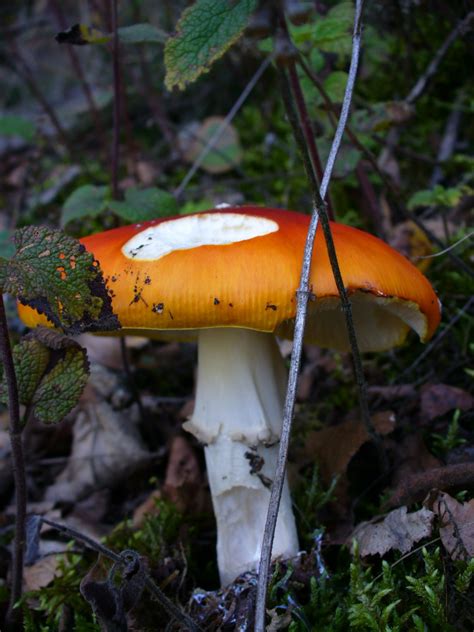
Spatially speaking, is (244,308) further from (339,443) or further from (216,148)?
(216,148)

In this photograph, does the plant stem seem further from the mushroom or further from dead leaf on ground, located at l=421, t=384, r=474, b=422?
dead leaf on ground, located at l=421, t=384, r=474, b=422

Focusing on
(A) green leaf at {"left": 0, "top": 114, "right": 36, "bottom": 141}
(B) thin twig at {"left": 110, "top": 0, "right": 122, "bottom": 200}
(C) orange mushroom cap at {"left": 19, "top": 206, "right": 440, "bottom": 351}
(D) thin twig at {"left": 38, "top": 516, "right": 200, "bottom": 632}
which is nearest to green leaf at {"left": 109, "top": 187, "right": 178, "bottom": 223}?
(B) thin twig at {"left": 110, "top": 0, "right": 122, "bottom": 200}

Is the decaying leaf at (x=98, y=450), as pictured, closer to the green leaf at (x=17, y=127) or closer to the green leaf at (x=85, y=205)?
the green leaf at (x=85, y=205)

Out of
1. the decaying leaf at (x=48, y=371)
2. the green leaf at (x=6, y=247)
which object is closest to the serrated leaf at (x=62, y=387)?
the decaying leaf at (x=48, y=371)

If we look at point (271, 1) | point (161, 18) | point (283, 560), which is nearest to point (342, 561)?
point (283, 560)

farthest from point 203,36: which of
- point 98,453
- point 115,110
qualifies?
point 98,453
